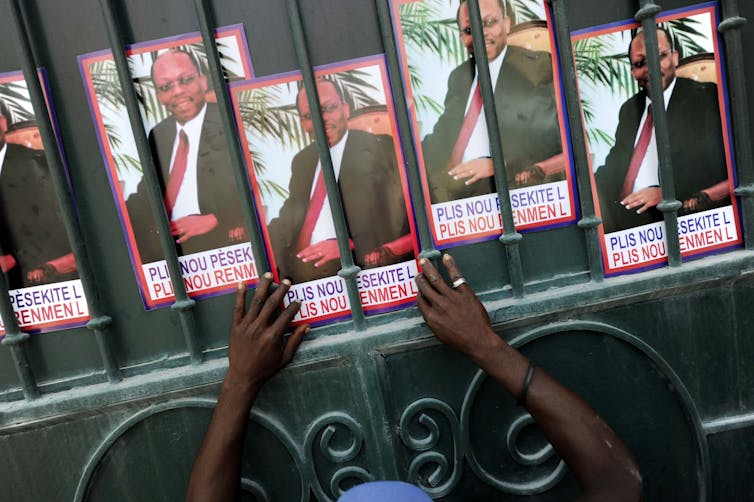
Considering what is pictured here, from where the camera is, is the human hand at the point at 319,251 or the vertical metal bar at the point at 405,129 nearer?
the vertical metal bar at the point at 405,129

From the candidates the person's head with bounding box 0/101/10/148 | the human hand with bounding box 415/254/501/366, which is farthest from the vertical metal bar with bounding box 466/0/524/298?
the person's head with bounding box 0/101/10/148

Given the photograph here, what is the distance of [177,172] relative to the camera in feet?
4.26

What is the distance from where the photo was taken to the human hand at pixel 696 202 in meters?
1.40

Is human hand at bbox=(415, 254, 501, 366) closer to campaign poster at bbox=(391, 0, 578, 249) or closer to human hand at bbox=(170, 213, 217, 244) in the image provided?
campaign poster at bbox=(391, 0, 578, 249)

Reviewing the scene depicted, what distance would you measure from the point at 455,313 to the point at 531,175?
447 millimetres

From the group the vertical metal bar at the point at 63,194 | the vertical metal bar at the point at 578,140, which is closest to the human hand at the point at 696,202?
the vertical metal bar at the point at 578,140

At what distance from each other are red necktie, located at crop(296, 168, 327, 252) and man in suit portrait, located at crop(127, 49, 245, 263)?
0.17 metres

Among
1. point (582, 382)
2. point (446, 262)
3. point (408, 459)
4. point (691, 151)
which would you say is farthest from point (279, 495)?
point (691, 151)

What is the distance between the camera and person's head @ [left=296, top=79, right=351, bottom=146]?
50.8 inches

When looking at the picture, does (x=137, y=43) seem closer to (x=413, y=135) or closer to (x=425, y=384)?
(x=413, y=135)

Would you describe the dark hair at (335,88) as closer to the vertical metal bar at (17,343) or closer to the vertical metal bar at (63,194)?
the vertical metal bar at (63,194)

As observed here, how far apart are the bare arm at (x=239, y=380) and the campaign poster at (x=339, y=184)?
9 centimetres

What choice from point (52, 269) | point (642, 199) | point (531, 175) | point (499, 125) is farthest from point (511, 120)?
point (52, 269)

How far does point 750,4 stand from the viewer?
1.33m
